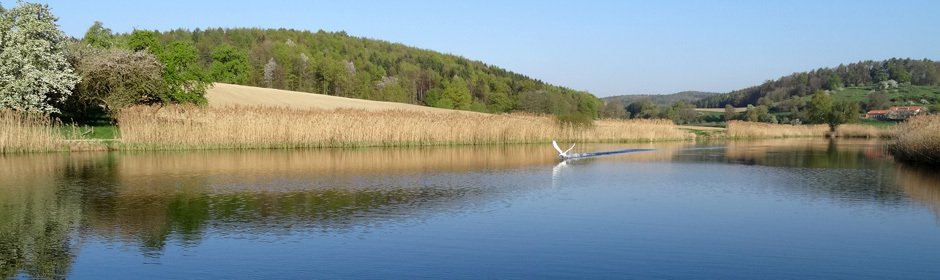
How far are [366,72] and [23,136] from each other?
83880 millimetres

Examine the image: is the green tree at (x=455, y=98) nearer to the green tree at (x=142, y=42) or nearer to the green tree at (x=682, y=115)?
the green tree at (x=682, y=115)

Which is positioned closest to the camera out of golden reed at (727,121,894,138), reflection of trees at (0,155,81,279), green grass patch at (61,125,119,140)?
reflection of trees at (0,155,81,279)

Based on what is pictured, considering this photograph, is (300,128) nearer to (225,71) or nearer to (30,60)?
(30,60)

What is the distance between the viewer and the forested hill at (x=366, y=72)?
96.8 meters

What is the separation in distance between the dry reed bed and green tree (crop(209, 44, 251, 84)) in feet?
153

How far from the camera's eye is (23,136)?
2714 centimetres

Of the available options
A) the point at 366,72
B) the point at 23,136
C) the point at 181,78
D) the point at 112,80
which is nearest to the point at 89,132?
the point at 112,80

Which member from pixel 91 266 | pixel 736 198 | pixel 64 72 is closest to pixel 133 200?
pixel 91 266

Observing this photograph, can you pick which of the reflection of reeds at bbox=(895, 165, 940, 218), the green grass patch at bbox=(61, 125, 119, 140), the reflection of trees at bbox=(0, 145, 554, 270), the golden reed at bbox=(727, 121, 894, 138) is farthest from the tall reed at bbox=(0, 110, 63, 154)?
the golden reed at bbox=(727, 121, 894, 138)

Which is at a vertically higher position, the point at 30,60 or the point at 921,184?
the point at 30,60

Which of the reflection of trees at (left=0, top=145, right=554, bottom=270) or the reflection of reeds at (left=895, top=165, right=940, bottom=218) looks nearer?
the reflection of trees at (left=0, top=145, right=554, bottom=270)

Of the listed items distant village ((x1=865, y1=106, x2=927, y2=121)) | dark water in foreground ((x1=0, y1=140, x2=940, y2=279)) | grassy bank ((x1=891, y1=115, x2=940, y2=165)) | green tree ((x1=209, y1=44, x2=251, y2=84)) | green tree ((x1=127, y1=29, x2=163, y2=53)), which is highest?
green tree ((x1=209, y1=44, x2=251, y2=84))

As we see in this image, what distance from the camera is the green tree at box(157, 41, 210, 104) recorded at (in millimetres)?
39500

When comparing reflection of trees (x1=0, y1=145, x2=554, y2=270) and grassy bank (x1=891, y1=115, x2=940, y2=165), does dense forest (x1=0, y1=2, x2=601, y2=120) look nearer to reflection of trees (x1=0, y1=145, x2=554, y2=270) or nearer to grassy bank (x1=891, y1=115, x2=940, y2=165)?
reflection of trees (x1=0, y1=145, x2=554, y2=270)
